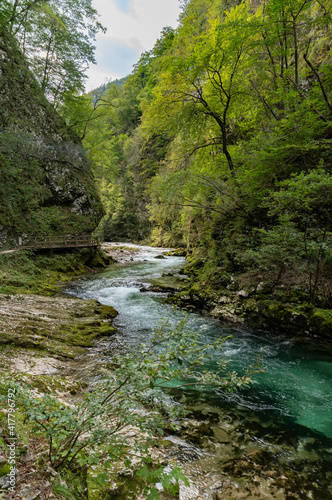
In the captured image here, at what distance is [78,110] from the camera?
19.6m

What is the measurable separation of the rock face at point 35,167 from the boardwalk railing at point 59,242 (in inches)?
16.1

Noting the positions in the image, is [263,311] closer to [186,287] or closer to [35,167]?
[186,287]

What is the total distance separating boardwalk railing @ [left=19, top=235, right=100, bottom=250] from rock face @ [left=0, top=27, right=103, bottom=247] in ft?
1.34

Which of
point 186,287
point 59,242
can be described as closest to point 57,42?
point 59,242

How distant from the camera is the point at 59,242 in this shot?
15.1m

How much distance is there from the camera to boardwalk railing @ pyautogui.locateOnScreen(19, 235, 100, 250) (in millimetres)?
13391

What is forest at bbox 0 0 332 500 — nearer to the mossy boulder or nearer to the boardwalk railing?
the mossy boulder

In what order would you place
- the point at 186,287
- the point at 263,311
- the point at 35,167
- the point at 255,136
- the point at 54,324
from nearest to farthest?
1. the point at 54,324
2. the point at 263,311
3. the point at 255,136
4. the point at 186,287
5. the point at 35,167

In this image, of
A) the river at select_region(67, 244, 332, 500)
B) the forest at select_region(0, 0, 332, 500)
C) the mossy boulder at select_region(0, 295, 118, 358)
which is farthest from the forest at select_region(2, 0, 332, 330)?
the mossy boulder at select_region(0, 295, 118, 358)

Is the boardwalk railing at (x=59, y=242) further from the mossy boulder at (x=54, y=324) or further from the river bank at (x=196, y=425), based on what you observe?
the river bank at (x=196, y=425)

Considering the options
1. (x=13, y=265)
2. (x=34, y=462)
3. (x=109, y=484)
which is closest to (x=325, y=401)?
(x=109, y=484)

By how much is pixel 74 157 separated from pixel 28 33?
9467mm

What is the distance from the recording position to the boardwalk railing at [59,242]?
1339 centimetres

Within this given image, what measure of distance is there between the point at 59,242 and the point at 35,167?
5.35 metres
